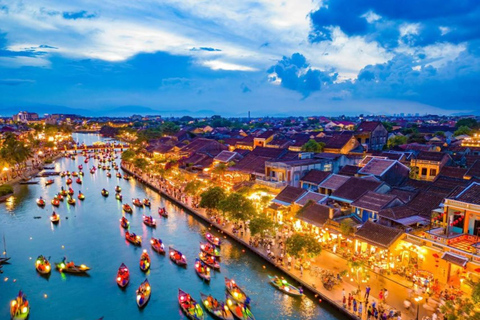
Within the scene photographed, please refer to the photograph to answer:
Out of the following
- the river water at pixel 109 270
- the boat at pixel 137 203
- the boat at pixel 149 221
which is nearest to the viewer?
the river water at pixel 109 270

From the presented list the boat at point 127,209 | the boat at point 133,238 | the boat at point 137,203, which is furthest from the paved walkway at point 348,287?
the boat at point 137,203

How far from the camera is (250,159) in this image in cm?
6116

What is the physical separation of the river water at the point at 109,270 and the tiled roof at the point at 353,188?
12093mm

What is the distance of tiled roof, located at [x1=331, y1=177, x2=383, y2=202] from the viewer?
37.7m

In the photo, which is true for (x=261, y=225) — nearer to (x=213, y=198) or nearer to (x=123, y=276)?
(x=213, y=198)

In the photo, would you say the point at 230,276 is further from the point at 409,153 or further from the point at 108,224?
the point at 409,153

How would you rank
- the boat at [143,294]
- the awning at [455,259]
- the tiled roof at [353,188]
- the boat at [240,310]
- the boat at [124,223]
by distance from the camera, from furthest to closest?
1. the boat at [124,223]
2. the tiled roof at [353,188]
3. the boat at [143,294]
4. the boat at [240,310]
5. the awning at [455,259]

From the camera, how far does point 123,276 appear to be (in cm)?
3109

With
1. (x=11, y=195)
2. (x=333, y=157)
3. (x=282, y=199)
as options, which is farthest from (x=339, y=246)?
(x=11, y=195)

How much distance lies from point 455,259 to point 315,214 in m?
14.2

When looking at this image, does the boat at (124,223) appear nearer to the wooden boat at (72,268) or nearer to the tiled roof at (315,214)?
the wooden boat at (72,268)

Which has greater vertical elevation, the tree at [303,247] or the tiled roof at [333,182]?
the tiled roof at [333,182]

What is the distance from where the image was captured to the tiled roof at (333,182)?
42.3m

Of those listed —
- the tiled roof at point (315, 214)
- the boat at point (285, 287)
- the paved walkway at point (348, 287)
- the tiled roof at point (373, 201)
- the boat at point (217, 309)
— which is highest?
the tiled roof at point (373, 201)
